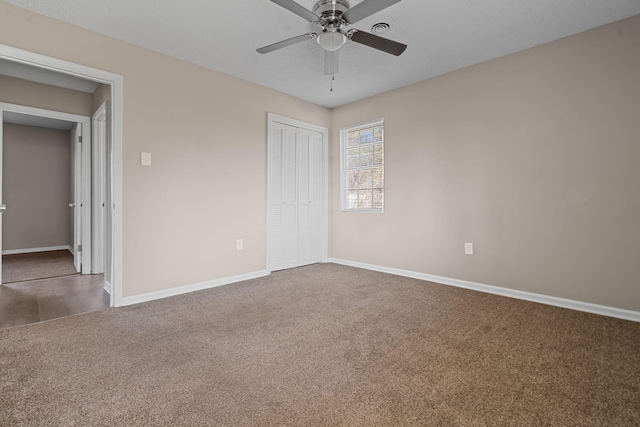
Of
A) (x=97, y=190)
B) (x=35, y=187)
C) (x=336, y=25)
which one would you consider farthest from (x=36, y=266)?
(x=336, y=25)

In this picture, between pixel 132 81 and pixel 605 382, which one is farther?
pixel 132 81

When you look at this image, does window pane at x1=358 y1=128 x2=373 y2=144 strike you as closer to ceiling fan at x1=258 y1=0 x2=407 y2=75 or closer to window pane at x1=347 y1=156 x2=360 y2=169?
window pane at x1=347 y1=156 x2=360 y2=169

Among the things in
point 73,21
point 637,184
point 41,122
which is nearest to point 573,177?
point 637,184

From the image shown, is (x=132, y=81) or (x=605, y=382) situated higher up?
(x=132, y=81)

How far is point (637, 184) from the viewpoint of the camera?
2416mm

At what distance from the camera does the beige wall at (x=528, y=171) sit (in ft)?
8.16

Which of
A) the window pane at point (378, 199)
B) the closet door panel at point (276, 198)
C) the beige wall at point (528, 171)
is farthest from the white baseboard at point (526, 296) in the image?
the closet door panel at point (276, 198)

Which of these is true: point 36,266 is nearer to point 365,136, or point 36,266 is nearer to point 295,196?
point 295,196

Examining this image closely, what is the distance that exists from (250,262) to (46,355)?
6.99 feet

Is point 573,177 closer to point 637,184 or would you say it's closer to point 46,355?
point 637,184

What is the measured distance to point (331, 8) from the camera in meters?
2.16

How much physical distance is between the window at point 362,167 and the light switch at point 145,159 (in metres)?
2.67

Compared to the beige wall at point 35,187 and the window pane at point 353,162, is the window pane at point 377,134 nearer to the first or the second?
the window pane at point 353,162

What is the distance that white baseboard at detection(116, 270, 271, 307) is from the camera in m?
2.83
